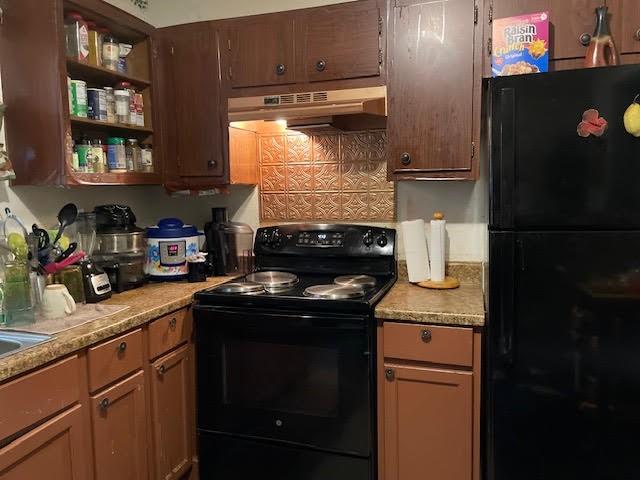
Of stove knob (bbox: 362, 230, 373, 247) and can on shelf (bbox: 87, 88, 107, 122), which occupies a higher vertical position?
can on shelf (bbox: 87, 88, 107, 122)

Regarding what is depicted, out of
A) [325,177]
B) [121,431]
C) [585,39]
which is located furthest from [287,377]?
[585,39]

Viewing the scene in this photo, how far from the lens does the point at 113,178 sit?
211 centimetres

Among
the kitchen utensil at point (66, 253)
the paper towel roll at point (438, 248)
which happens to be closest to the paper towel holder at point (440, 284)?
the paper towel roll at point (438, 248)

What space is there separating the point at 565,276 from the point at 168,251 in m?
1.62

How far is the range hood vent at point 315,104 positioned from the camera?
201 centimetres

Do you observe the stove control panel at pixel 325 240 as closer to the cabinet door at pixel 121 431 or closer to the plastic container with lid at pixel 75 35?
the cabinet door at pixel 121 431

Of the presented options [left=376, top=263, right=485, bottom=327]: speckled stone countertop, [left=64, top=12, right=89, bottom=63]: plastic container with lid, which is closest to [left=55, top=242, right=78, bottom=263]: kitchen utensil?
[left=64, top=12, right=89, bottom=63]: plastic container with lid

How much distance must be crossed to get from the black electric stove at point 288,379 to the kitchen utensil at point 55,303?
19.1 inches

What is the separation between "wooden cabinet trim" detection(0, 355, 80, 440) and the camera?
4.18 ft

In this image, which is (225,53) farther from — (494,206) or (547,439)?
(547,439)

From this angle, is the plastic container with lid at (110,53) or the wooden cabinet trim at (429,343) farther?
the plastic container with lid at (110,53)

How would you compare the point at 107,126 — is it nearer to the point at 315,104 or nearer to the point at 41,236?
the point at 41,236

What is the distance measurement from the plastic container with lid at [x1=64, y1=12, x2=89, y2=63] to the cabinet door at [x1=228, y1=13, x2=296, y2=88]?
60cm

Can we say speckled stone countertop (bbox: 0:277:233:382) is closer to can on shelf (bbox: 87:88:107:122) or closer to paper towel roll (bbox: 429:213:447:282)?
can on shelf (bbox: 87:88:107:122)
